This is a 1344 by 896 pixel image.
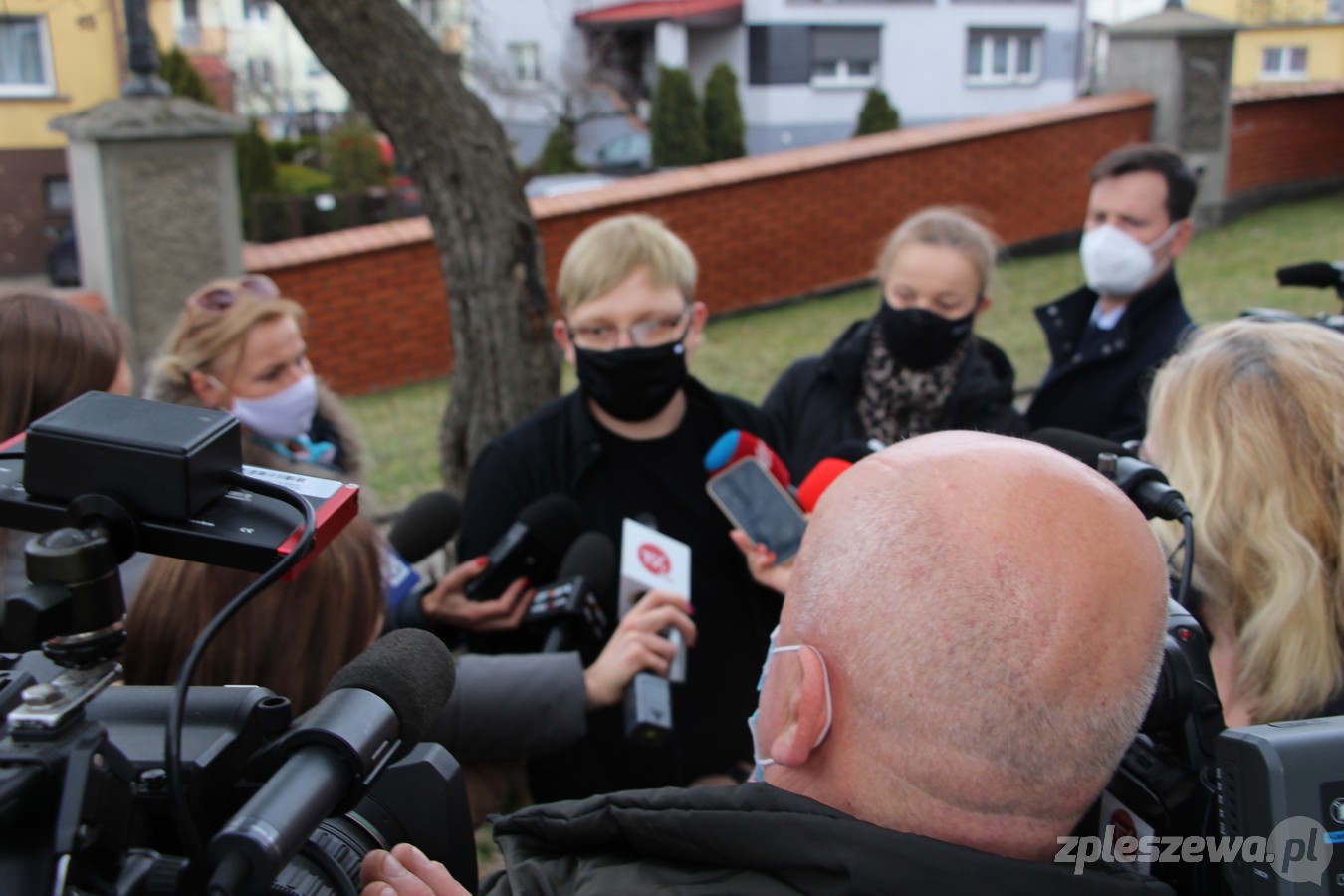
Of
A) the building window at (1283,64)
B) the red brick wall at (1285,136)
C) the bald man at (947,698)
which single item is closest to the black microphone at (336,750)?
the bald man at (947,698)

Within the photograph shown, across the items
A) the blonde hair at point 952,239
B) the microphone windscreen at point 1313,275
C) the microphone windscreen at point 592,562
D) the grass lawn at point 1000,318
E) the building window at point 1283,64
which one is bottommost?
the grass lawn at point 1000,318

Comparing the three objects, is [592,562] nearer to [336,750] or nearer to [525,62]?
[336,750]

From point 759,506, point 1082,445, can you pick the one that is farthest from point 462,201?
point 1082,445

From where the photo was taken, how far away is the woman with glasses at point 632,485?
2.68 m

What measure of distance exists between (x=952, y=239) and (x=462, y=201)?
1902 millimetres

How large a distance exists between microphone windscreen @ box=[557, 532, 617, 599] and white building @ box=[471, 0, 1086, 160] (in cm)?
2697

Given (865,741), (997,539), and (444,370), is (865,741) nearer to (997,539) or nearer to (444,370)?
(997,539)

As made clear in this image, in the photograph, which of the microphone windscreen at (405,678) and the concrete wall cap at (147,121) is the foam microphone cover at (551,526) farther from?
the concrete wall cap at (147,121)

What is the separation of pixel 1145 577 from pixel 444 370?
931 centimetres

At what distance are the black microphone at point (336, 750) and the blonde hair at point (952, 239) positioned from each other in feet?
7.90

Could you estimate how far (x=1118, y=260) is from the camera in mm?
3541

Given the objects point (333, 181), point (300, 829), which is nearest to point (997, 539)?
point (300, 829)

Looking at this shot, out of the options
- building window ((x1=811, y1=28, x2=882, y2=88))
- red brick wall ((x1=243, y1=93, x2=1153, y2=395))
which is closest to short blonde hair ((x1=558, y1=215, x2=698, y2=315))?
red brick wall ((x1=243, y1=93, x2=1153, y2=395))

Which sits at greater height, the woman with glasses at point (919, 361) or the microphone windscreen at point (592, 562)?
the woman with glasses at point (919, 361)
